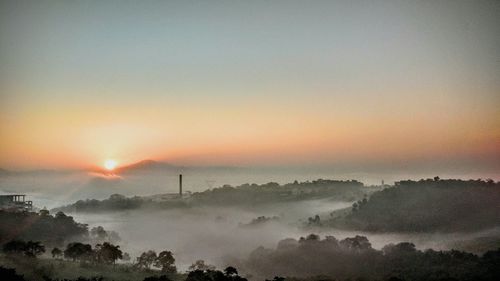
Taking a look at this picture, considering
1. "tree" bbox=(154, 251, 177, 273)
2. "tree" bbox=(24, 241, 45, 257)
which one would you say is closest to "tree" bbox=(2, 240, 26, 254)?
"tree" bbox=(24, 241, 45, 257)

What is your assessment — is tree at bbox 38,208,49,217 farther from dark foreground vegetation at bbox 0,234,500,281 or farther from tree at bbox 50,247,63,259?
tree at bbox 50,247,63,259

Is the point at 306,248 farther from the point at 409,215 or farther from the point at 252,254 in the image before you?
the point at 409,215

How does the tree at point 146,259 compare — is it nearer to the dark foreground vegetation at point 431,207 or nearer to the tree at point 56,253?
the tree at point 56,253

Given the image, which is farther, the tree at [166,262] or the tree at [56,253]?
the tree at [56,253]

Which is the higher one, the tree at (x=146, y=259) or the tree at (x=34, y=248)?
the tree at (x=34, y=248)

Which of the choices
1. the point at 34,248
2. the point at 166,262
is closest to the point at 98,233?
the point at 34,248

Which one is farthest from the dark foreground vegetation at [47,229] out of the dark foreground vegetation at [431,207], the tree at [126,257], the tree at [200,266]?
the dark foreground vegetation at [431,207]

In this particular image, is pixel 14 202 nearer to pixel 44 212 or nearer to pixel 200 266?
pixel 44 212
